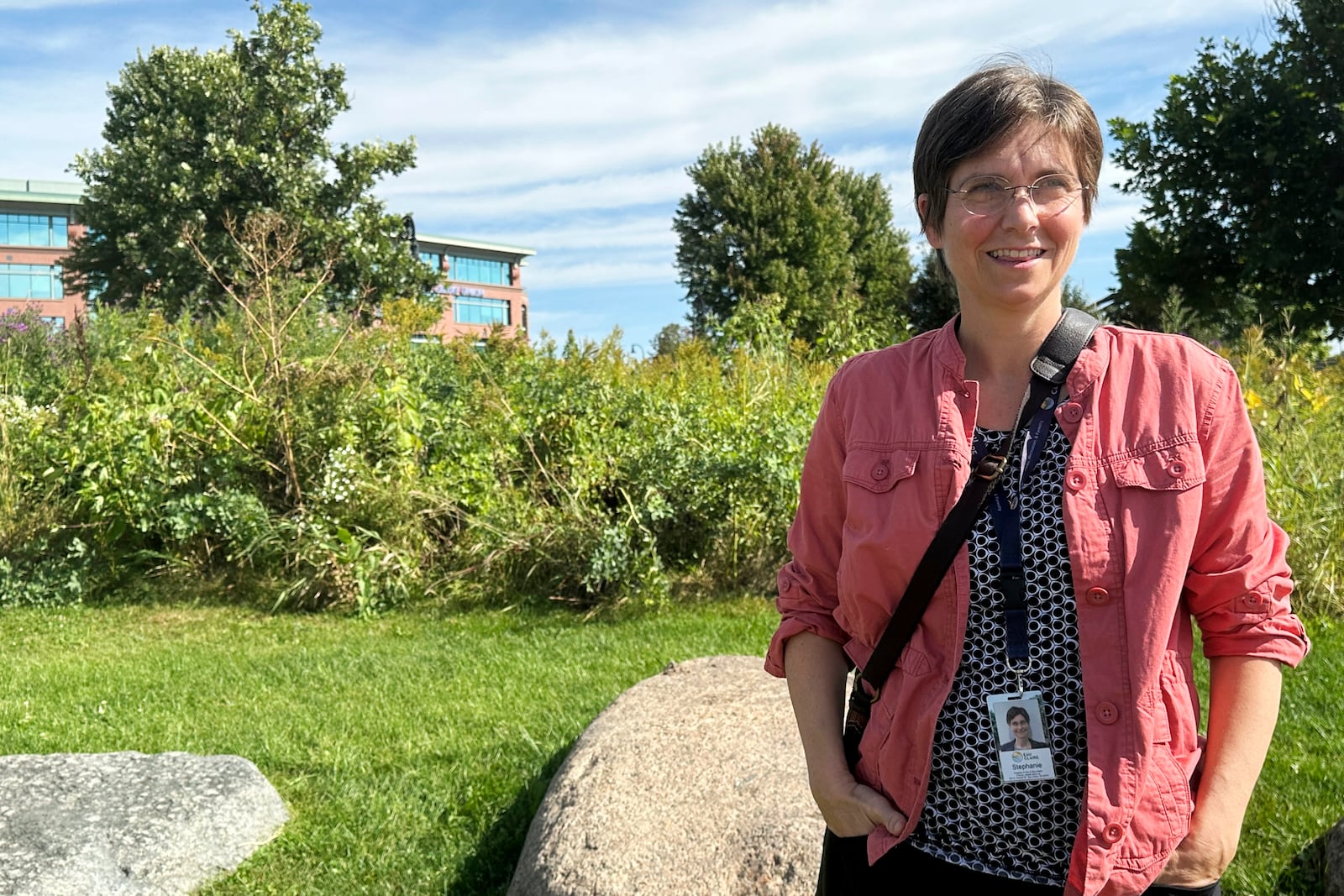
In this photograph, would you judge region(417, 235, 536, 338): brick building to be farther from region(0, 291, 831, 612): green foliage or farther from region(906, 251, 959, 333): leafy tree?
region(0, 291, 831, 612): green foliage

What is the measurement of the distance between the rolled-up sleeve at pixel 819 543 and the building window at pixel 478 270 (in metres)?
72.5

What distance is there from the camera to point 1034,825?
5.35ft

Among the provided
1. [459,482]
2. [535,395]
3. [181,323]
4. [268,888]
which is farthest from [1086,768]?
[181,323]

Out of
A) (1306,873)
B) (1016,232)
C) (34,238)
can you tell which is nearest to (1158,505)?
(1016,232)

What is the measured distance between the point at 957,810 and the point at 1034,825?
0.36 feet

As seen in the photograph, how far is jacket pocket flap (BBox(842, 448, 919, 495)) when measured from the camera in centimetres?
173

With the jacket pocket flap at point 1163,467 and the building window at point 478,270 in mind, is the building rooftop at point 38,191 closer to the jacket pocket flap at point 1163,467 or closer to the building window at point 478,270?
the building window at point 478,270

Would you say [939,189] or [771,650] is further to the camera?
[771,650]

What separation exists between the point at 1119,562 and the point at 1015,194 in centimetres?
58

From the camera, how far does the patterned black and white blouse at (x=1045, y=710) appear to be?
162 cm

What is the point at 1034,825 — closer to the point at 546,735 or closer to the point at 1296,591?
the point at 546,735

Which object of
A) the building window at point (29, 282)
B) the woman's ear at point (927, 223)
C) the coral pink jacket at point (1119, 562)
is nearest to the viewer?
the coral pink jacket at point (1119, 562)

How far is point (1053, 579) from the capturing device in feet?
5.36

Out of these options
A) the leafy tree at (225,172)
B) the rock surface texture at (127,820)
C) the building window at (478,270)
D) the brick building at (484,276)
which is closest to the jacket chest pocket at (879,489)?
the rock surface texture at (127,820)
